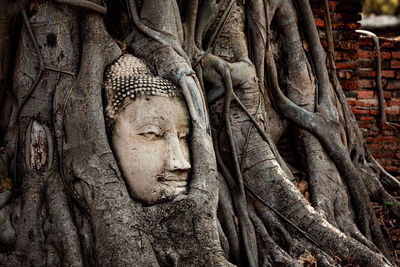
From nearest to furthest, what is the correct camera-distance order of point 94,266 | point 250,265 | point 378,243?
point 94,266 → point 250,265 → point 378,243

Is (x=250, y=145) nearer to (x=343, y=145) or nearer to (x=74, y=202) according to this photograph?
(x=343, y=145)

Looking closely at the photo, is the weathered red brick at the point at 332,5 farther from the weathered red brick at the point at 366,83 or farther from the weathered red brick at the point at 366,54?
the weathered red brick at the point at 366,83

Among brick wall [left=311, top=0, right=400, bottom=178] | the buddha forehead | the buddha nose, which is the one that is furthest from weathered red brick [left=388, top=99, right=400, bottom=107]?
the buddha nose

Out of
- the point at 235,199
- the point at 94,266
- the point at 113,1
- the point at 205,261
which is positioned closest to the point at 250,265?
the point at 235,199

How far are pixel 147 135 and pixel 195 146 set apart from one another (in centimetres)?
29

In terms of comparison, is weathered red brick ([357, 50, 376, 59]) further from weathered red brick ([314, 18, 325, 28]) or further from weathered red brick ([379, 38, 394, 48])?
weathered red brick ([314, 18, 325, 28])

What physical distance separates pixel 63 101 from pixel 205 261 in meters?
1.15

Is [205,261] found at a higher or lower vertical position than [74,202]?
lower

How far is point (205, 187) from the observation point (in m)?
3.10

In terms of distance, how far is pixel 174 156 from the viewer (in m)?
3.08

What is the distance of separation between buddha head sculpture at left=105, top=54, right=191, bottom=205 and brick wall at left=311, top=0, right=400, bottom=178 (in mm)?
2925

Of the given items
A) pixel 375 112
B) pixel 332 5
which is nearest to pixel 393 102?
pixel 375 112

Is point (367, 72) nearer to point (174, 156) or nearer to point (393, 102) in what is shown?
point (393, 102)

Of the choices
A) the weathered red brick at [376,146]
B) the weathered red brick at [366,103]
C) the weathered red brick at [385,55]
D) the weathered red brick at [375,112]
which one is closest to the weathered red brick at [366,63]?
the weathered red brick at [385,55]
